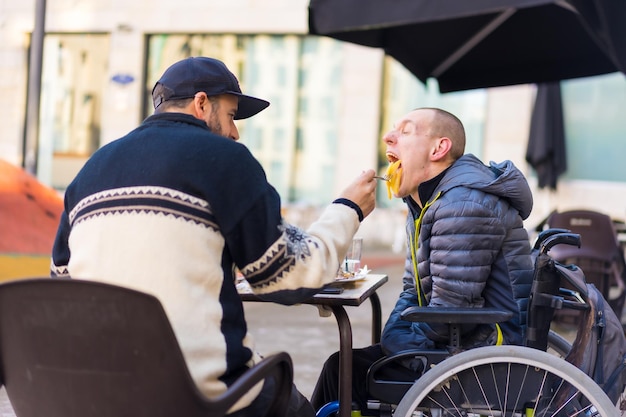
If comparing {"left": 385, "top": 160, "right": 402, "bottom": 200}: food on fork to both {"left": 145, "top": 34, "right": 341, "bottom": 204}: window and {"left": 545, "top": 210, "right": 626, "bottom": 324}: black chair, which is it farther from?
{"left": 145, "top": 34, "right": 341, "bottom": 204}: window

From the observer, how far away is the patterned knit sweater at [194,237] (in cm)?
210

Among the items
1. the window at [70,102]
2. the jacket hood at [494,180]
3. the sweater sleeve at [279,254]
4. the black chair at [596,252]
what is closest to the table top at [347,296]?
the sweater sleeve at [279,254]

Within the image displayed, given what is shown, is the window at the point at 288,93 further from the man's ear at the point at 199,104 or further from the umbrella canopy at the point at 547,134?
the man's ear at the point at 199,104

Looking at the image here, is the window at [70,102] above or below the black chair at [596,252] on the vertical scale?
above

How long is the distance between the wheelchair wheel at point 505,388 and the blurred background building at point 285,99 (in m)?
8.57

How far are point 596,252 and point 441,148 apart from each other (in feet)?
10.3

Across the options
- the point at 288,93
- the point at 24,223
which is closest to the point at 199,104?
the point at 24,223

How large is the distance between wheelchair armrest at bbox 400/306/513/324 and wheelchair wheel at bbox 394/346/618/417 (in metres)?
0.14

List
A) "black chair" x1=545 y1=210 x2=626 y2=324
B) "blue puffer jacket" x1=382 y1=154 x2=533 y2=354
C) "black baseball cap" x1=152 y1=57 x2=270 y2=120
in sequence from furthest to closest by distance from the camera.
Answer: "black chair" x1=545 y1=210 x2=626 y2=324 → "blue puffer jacket" x1=382 y1=154 x2=533 y2=354 → "black baseball cap" x1=152 y1=57 x2=270 y2=120

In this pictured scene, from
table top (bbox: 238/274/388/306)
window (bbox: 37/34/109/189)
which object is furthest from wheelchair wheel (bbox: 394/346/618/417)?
window (bbox: 37/34/109/189)

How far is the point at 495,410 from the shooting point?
8.77ft

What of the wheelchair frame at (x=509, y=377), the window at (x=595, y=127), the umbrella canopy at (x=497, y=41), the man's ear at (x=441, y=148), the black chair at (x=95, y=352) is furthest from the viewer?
the window at (x=595, y=127)

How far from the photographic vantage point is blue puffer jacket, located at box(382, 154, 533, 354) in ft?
9.01

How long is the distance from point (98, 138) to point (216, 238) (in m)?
11.3
